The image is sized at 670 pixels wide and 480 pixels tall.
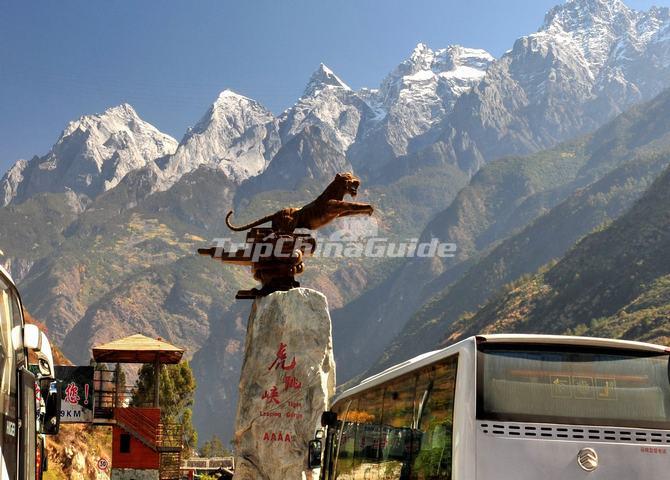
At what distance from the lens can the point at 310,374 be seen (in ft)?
76.3

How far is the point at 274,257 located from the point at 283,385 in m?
3.61

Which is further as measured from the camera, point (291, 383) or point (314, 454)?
point (291, 383)

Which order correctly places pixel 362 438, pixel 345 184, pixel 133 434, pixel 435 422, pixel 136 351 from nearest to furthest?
1. pixel 435 422
2. pixel 362 438
3. pixel 345 184
4. pixel 133 434
5. pixel 136 351

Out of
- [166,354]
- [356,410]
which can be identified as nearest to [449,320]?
[166,354]

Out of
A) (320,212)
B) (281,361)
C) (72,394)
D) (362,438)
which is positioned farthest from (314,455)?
(72,394)

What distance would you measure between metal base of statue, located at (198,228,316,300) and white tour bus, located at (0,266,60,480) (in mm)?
14826

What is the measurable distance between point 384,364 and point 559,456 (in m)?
174

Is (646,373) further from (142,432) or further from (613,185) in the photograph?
(613,185)

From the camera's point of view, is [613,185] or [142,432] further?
[613,185]

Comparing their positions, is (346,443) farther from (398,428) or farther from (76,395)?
(76,395)

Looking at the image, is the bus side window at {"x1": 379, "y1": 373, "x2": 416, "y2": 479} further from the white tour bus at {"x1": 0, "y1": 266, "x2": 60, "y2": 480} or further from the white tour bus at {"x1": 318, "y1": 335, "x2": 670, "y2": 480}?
the white tour bus at {"x1": 0, "y1": 266, "x2": 60, "y2": 480}

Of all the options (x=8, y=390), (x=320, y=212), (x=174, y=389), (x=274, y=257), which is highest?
(x=320, y=212)

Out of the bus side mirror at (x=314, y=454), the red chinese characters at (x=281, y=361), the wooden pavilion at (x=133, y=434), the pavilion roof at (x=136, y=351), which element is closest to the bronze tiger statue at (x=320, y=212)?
the red chinese characters at (x=281, y=361)

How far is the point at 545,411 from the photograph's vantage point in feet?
28.7
